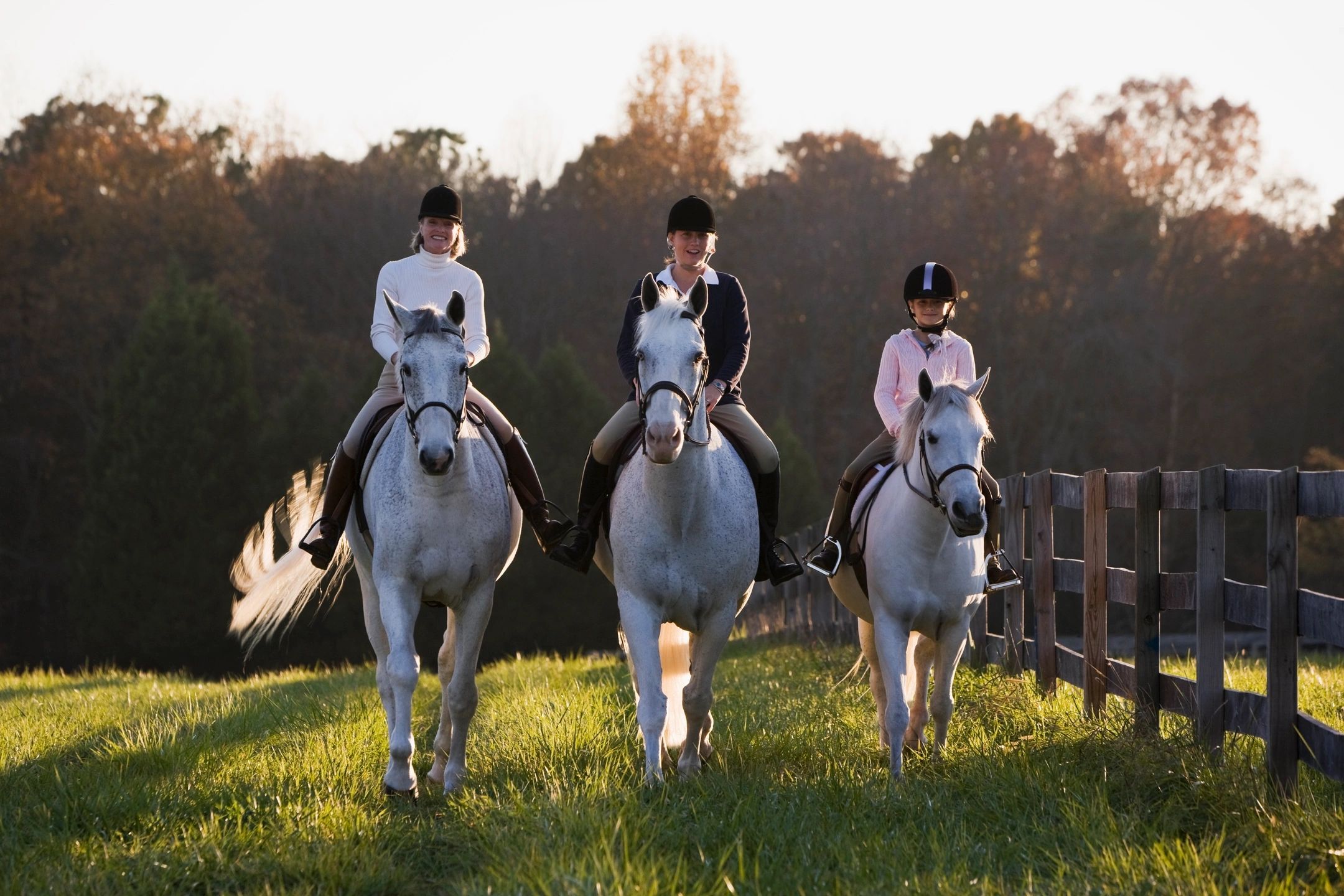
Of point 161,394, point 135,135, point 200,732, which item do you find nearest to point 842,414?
point 161,394

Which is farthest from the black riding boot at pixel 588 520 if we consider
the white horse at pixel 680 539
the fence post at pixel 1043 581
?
the fence post at pixel 1043 581

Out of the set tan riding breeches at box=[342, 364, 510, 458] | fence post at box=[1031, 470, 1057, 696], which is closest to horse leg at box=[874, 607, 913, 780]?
tan riding breeches at box=[342, 364, 510, 458]

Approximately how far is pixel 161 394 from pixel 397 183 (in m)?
11.2

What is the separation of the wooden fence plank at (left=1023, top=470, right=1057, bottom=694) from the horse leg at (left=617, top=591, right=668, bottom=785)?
3889mm

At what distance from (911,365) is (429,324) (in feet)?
9.00

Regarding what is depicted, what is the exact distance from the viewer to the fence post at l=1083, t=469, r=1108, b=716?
819 centimetres

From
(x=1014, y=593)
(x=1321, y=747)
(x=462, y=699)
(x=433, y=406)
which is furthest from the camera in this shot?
(x=1014, y=593)

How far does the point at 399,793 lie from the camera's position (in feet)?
20.0

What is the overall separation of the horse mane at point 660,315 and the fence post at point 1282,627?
2.58 meters

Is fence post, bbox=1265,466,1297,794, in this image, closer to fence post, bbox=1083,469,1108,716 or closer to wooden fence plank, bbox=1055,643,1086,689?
fence post, bbox=1083,469,1108,716

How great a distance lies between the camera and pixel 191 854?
14.9ft

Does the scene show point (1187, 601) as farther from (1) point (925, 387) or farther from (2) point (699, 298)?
(2) point (699, 298)

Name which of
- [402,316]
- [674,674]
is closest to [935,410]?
[674,674]

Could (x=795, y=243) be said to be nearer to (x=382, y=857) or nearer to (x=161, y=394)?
(x=161, y=394)
